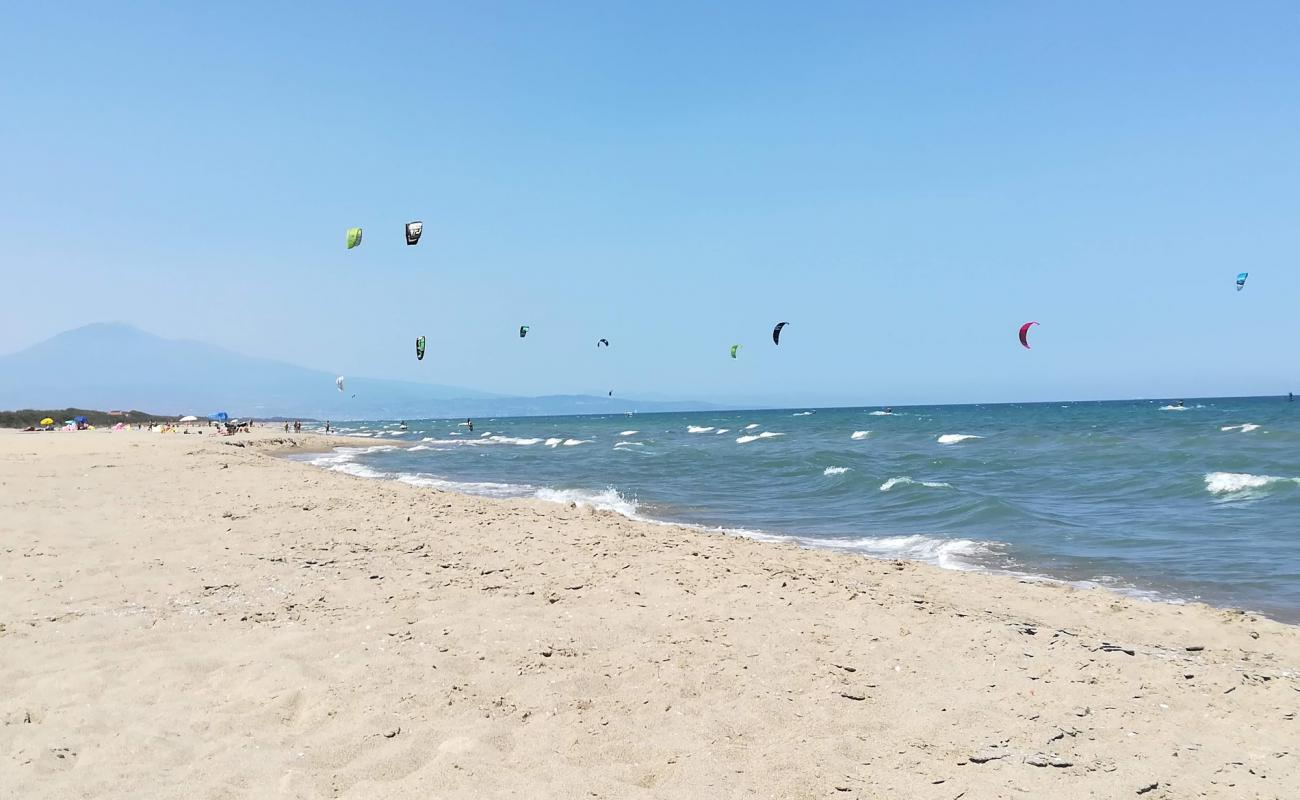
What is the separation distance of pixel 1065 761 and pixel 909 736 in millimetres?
770

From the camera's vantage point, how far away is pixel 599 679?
16.5 feet

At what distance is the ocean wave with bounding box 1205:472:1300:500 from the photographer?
16.8 meters

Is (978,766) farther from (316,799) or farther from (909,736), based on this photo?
(316,799)

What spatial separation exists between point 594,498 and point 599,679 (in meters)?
13.0

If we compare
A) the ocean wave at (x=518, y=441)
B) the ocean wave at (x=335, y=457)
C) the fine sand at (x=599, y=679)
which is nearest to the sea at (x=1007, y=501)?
the ocean wave at (x=335, y=457)

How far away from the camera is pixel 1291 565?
10047 millimetres

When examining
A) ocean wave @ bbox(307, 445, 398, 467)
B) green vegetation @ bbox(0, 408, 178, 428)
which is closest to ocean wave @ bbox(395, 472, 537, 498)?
ocean wave @ bbox(307, 445, 398, 467)

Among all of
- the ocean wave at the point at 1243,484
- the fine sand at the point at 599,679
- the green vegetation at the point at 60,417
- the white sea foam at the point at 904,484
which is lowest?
the ocean wave at the point at 1243,484

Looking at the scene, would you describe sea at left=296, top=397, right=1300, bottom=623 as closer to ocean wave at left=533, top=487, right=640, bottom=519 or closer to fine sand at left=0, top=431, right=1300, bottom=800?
ocean wave at left=533, top=487, right=640, bottom=519

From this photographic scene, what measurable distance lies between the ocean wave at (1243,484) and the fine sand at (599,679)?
1153 cm

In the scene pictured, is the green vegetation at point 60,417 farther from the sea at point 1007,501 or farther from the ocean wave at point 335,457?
the sea at point 1007,501

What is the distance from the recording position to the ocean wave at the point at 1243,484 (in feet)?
55.1

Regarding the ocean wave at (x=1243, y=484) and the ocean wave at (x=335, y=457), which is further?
the ocean wave at (x=335, y=457)

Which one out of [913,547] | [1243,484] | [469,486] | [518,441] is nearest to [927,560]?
[913,547]
